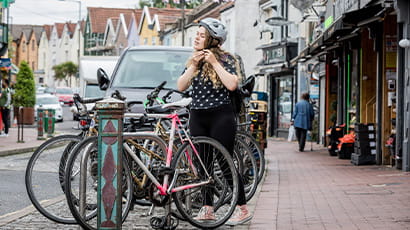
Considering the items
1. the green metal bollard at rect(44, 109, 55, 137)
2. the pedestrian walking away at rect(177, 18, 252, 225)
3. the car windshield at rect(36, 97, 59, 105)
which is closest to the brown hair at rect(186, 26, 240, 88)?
the pedestrian walking away at rect(177, 18, 252, 225)

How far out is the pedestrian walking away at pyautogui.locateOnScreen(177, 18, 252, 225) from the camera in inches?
→ 269

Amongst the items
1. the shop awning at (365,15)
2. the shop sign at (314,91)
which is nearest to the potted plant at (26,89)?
the shop sign at (314,91)

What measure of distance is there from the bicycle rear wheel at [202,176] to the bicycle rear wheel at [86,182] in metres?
0.42

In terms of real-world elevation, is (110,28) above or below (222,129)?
above

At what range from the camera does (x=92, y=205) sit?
20.9 ft

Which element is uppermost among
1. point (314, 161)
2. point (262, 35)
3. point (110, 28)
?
point (110, 28)

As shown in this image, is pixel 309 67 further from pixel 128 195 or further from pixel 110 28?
pixel 110 28

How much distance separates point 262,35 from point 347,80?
1921 cm

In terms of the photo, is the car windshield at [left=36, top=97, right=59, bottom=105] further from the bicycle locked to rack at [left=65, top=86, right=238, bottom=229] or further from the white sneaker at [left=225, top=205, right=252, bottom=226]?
the white sneaker at [left=225, top=205, right=252, bottom=226]

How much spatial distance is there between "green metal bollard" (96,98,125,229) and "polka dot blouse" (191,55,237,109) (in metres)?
1.61

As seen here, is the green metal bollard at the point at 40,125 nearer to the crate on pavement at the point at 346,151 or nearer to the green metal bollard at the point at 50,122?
the green metal bollard at the point at 50,122

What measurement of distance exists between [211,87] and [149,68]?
15.4ft

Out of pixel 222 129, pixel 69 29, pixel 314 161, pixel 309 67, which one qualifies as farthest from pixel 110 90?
pixel 69 29

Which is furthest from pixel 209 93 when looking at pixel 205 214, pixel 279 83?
pixel 279 83
